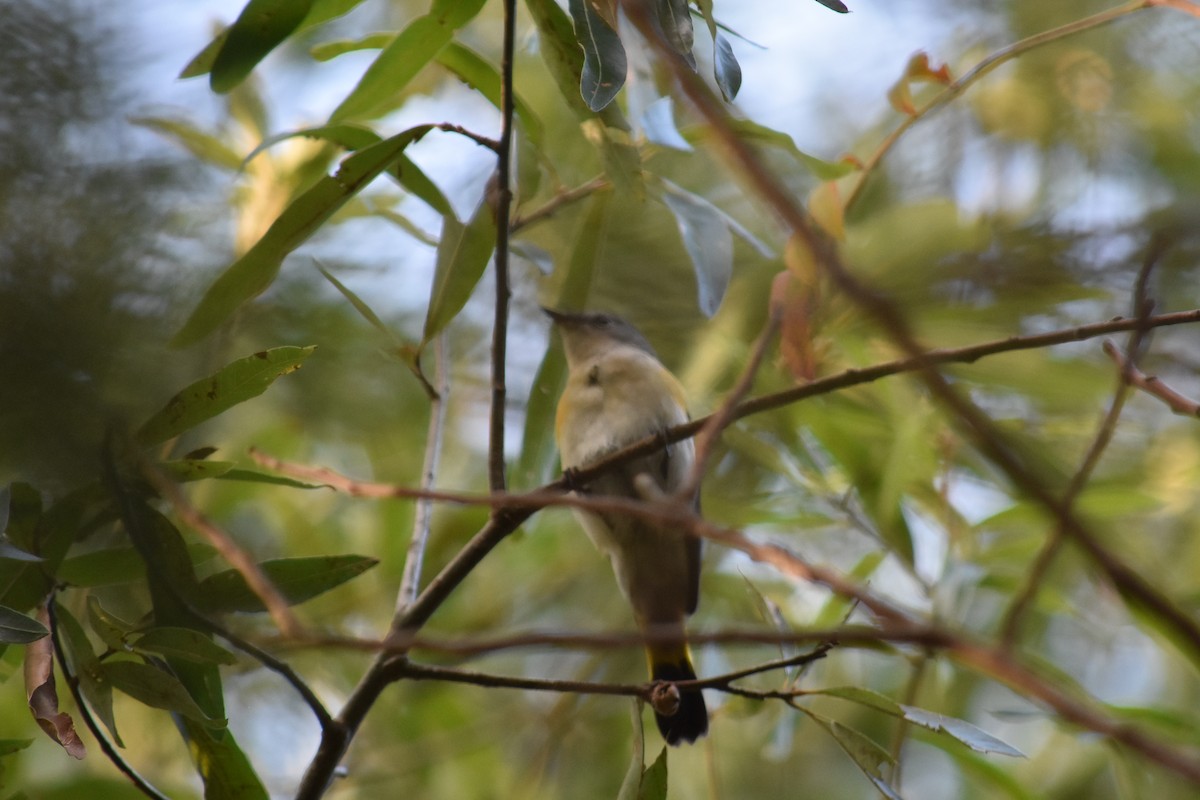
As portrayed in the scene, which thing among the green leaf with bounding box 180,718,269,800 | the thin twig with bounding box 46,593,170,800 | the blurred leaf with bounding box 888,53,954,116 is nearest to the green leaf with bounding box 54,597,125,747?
the thin twig with bounding box 46,593,170,800

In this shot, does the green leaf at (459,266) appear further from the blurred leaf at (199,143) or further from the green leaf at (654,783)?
the blurred leaf at (199,143)

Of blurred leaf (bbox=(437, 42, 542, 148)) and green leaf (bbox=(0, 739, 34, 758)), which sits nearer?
green leaf (bbox=(0, 739, 34, 758))

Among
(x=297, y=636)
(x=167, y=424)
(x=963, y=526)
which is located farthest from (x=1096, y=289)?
(x=297, y=636)

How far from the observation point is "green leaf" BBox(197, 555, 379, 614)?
1.57 meters

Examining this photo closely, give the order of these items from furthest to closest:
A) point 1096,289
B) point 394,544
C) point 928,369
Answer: point 394,544
point 1096,289
point 928,369

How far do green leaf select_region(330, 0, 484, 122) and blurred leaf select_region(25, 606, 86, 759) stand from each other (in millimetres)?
1037

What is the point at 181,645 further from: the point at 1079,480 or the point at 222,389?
the point at 1079,480

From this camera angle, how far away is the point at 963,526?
2721 millimetres

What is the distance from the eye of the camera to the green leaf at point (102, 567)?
5.03 ft

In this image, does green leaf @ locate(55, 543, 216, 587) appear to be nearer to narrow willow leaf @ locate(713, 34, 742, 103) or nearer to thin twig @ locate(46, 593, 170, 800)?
thin twig @ locate(46, 593, 170, 800)

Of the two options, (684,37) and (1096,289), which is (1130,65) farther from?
(684,37)

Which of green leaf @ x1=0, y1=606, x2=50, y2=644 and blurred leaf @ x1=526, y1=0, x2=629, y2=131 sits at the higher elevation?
blurred leaf @ x1=526, y1=0, x2=629, y2=131

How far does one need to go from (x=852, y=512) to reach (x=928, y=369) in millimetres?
2162

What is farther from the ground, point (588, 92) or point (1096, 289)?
point (1096, 289)
